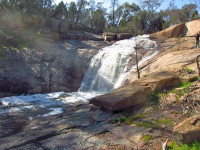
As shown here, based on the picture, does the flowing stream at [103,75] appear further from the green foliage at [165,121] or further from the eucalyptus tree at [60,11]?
the eucalyptus tree at [60,11]

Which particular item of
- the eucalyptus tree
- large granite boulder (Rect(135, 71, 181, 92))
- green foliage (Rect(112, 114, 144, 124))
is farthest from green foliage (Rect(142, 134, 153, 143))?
the eucalyptus tree

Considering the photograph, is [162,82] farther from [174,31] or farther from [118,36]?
[118,36]

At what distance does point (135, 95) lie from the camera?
6.21 metres

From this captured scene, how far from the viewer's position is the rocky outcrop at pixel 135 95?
5.91m

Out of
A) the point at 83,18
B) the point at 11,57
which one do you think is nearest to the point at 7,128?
the point at 11,57

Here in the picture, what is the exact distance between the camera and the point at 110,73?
13562 millimetres

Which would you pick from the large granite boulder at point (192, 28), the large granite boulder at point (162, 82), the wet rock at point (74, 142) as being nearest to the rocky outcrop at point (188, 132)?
the wet rock at point (74, 142)

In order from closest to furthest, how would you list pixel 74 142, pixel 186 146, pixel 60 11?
pixel 186 146 < pixel 74 142 < pixel 60 11

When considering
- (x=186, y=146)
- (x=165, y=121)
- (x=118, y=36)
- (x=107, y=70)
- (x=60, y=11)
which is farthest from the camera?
(x=60, y=11)

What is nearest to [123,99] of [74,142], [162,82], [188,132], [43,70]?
[162,82]

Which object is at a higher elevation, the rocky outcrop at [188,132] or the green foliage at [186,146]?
the rocky outcrop at [188,132]

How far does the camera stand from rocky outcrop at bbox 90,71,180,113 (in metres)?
5.91

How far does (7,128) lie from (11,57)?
10.3m

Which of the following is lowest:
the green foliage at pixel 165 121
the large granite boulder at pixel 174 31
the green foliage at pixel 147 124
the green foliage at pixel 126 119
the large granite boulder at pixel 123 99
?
the green foliage at pixel 126 119
